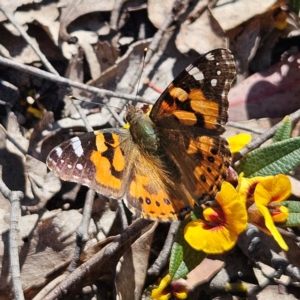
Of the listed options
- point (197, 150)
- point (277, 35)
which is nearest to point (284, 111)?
point (277, 35)

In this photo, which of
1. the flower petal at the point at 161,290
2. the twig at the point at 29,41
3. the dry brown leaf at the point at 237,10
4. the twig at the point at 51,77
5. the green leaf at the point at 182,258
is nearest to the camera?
the green leaf at the point at 182,258

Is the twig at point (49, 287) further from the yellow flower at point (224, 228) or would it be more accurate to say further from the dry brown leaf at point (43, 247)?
the yellow flower at point (224, 228)

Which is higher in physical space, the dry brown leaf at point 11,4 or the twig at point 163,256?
the dry brown leaf at point 11,4

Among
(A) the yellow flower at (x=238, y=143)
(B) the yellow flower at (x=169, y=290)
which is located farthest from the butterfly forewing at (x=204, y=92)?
(B) the yellow flower at (x=169, y=290)

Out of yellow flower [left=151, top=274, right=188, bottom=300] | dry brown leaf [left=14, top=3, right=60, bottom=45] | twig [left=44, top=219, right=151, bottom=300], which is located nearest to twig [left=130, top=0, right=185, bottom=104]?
dry brown leaf [left=14, top=3, right=60, bottom=45]

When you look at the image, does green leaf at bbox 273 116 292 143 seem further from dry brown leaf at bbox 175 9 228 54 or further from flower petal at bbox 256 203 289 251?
dry brown leaf at bbox 175 9 228 54

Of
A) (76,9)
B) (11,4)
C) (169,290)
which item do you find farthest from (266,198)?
(11,4)

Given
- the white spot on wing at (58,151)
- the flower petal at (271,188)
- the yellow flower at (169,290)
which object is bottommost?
the yellow flower at (169,290)

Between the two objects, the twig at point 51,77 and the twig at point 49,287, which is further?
the twig at point 51,77
